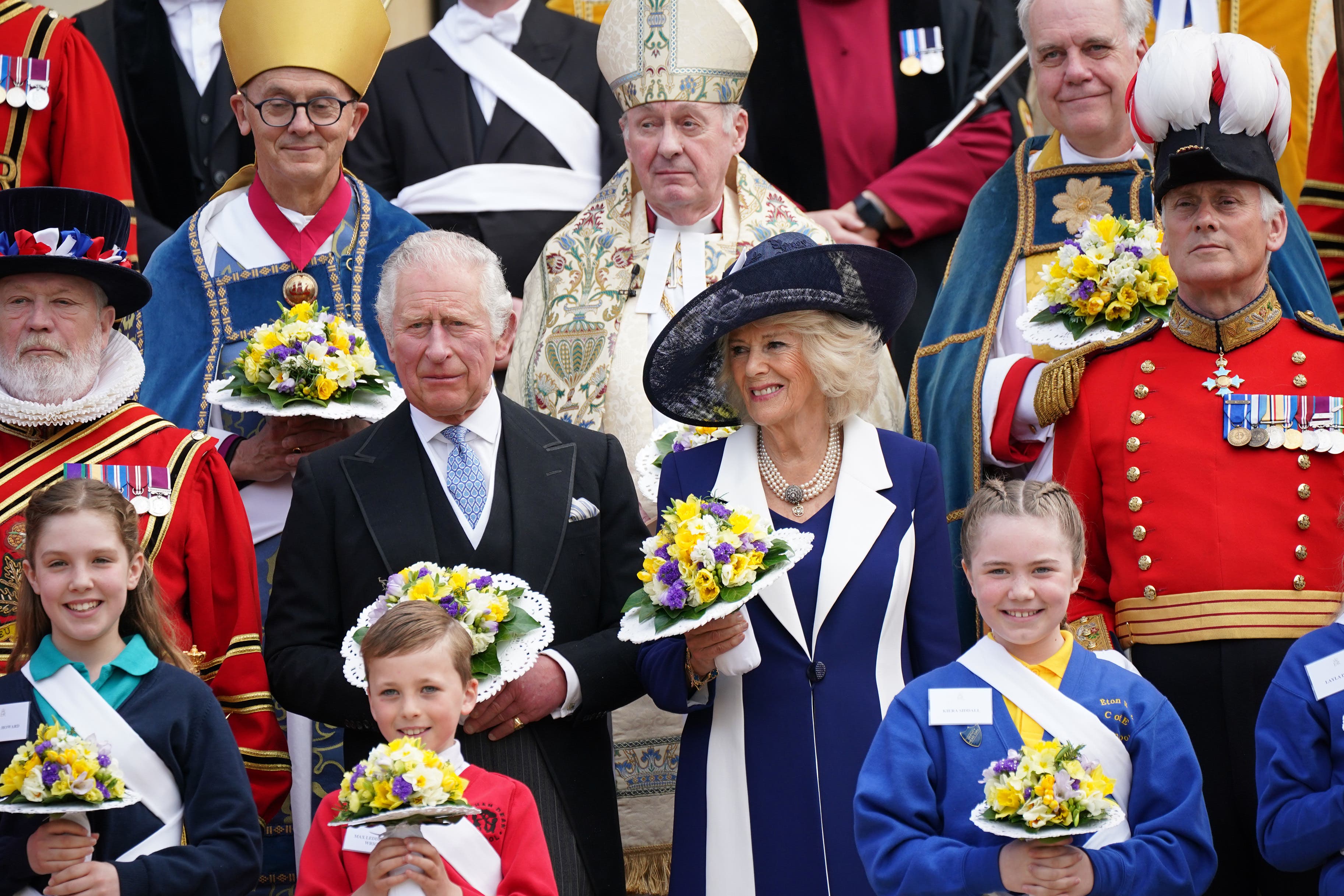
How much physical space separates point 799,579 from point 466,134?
121 inches

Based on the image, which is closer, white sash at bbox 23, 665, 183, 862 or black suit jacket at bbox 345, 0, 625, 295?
white sash at bbox 23, 665, 183, 862

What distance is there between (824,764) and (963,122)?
3.35 m

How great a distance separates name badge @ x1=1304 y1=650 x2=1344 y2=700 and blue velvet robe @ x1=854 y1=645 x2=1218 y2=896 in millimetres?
302

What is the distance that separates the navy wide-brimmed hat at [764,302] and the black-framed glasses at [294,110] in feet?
5.90

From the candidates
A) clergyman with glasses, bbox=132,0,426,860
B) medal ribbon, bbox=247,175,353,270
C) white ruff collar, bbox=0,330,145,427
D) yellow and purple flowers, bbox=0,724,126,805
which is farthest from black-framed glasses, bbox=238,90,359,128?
yellow and purple flowers, bbox=0,724,126,805

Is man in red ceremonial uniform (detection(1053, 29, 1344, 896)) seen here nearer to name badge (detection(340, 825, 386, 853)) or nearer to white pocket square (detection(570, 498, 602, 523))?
white pocket square (detection(570, 498, 602, 523))

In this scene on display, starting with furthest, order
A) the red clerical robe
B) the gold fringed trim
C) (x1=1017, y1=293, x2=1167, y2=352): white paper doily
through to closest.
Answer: the gold fringed trim
(x1=1017, y1=293, x2=1167, y2=352): white paper doily
the red clerical robe

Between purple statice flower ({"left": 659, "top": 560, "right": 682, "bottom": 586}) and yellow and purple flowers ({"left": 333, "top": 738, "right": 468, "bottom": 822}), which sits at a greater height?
purple statice flower ({"left": 659, "top": 560, "right": 682, "bottom": 586})

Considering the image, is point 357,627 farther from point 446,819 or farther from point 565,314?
point 565,314

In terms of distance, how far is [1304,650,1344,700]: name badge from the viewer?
3.96 meters

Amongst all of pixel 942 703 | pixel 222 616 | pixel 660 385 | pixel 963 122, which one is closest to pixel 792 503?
pixel 660 385

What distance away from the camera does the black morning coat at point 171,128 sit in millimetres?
7152

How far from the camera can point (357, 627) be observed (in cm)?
431


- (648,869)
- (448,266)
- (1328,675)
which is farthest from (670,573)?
(648,869)
